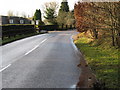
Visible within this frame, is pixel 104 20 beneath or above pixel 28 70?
above

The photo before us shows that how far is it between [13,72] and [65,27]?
61607 mm

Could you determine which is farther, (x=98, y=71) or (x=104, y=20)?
(x=104, y=20)

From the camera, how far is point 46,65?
38.5ft

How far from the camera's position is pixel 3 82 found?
27.5ft

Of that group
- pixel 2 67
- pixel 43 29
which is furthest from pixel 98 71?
pixel 43 29

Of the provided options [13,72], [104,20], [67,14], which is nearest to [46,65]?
[13,72]

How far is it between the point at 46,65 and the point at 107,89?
216 inches

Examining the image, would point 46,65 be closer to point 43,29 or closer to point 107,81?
point 107,81

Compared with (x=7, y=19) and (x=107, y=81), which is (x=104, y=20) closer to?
(x=107, y=81)

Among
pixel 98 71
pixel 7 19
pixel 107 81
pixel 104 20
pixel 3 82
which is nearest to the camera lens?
pixel 107 81

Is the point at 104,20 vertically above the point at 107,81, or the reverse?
the point at 104,20

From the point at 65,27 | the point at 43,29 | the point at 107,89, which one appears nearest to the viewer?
the point at 107,89

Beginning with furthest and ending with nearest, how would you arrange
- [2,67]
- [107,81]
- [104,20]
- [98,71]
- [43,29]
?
1. [43,29]
2. [104,20]
3. [2,67]
4. [98,71]
5. [107,81]

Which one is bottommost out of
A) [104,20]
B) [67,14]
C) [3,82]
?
[3,82]
